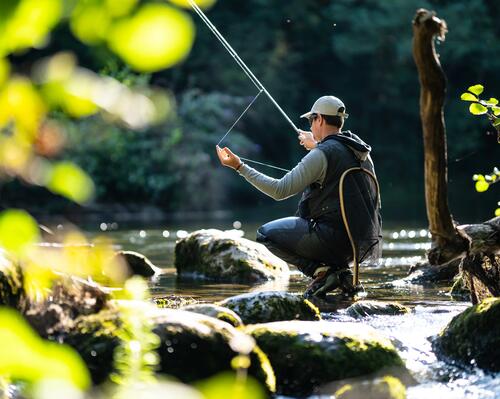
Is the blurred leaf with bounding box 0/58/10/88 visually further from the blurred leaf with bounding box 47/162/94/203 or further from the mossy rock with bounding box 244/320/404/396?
the mossy rock with bounding box 244/320/404/396

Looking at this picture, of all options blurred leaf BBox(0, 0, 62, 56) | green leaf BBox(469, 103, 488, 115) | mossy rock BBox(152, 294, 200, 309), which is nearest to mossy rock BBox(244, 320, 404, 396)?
A: green leaf BBox(469, 103, 488, 115)

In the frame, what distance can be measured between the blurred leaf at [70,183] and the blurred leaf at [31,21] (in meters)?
0.09

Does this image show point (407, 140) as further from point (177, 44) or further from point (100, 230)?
point (177, 44)

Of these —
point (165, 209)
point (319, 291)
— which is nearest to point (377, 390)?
point (319, 291)

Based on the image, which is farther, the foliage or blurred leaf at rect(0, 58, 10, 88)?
the foliage

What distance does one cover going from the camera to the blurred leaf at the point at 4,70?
0.58m

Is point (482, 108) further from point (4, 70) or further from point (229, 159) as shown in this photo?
point (4, 70)

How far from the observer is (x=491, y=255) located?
18.3ft

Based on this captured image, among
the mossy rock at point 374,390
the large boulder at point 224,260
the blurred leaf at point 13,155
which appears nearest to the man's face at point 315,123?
the large boulder at point 224,260

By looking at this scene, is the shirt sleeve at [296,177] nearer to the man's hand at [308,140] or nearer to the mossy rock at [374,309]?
the man's hand at [308,140]

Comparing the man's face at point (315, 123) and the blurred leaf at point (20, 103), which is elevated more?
the man's face at point (315, 123)

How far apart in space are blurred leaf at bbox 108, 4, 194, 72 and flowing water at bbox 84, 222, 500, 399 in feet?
12.1

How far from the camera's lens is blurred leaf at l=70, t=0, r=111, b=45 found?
600 millimetres

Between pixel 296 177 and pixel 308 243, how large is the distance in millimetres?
629
